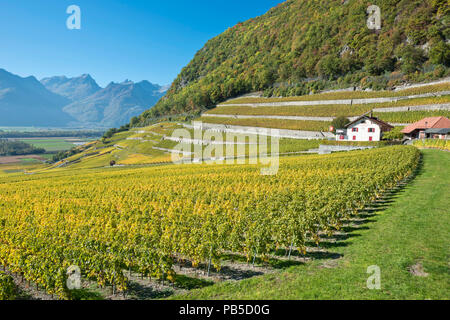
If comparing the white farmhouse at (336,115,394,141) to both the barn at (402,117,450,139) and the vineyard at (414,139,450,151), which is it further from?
the vineyard at (414,139,450,151)

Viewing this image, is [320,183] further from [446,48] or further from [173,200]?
[446,48]

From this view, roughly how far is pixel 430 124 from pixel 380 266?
66180 millimetres

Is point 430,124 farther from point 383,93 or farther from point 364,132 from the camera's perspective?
point 383,93

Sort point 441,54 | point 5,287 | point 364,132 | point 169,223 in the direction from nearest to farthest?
point 5,287
point 169,223
point 364,132
point 441,54

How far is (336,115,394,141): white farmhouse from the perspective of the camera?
64.5 meters

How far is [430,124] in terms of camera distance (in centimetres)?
6159

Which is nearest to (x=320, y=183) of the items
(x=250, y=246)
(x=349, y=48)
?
(x=250, y=246)

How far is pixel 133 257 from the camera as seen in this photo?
1424cm

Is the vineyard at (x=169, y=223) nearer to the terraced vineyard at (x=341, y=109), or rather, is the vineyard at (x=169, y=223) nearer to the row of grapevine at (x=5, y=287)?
the row of grapevine at (x=5, y=287)

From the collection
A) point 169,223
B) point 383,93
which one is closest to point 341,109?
point 383,93

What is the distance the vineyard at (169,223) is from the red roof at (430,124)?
33.3 metres

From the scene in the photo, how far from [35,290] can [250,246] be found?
11.8 metres

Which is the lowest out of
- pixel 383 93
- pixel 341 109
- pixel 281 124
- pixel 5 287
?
pixel 5 287

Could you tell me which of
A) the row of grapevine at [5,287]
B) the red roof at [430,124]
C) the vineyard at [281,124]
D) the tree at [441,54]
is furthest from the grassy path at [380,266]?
the tree at [441,54]
